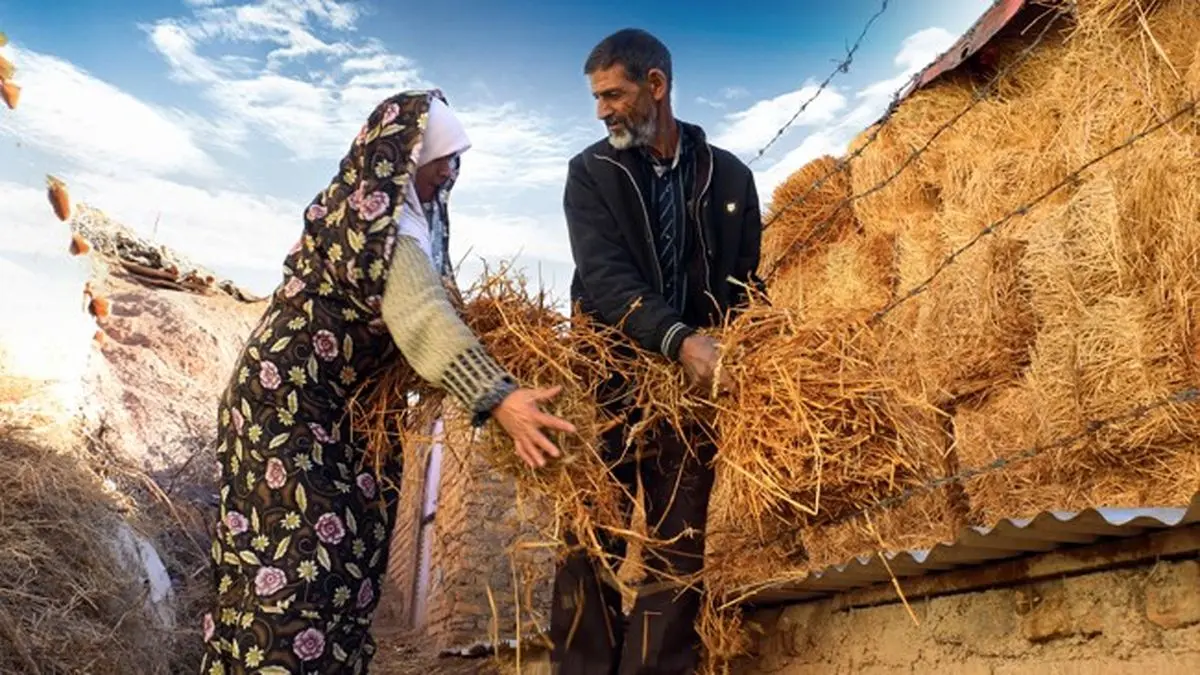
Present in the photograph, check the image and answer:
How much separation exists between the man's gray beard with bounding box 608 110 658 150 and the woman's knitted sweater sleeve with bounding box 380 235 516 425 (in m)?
0.76

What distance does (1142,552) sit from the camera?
2080 mm

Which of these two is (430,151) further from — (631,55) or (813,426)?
(813,426)

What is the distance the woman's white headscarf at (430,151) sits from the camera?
238 centimetres

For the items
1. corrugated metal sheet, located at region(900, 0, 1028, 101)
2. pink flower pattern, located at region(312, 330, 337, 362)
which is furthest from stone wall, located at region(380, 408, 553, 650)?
pink flower pattern, located at region(312, 330, 337, 362)

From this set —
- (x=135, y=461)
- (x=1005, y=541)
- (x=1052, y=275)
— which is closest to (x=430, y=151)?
(x=1005, y=541)

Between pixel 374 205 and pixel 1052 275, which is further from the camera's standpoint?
pixel 1052 275

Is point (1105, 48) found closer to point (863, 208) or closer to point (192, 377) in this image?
point (863, 208)

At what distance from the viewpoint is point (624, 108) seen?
110 inches

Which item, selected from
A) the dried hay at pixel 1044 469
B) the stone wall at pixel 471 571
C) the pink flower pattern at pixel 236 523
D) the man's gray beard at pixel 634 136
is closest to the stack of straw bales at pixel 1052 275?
the dried hay at pixel 1044 469

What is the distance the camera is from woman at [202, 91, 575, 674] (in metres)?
2.25

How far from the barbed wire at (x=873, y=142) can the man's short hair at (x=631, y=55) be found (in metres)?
2.13

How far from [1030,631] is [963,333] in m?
2.43

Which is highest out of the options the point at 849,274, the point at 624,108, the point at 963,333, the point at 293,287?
the point at 849,274

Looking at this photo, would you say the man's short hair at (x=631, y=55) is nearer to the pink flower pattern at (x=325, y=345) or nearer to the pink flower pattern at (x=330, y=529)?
the pink flower pattern at (x=325, y=345)
